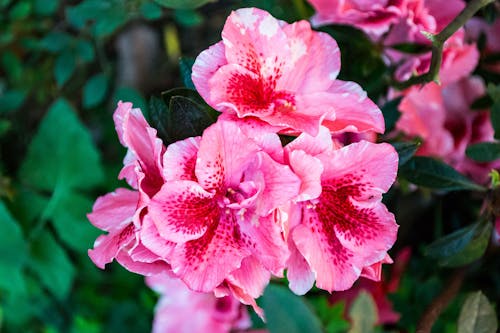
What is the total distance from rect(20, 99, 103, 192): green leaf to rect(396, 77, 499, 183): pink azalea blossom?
0.63m

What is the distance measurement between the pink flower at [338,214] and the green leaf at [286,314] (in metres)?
0.03


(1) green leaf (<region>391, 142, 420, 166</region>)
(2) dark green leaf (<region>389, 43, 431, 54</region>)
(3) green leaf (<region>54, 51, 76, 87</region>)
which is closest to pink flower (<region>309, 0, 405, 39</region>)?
(2) dark green leaf (<region>389, 43, 431, 54</region>)

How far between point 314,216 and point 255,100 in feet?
0.43

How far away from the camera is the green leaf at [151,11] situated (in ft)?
3.00

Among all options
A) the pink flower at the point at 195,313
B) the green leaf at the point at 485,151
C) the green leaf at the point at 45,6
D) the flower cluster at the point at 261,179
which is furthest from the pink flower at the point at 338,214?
the green leaf at the point at 45,6

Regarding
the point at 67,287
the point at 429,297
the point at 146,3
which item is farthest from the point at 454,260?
the point at 67,287

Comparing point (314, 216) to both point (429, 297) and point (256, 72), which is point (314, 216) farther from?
point (429, 297)

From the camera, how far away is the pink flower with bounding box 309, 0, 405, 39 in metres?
0.75

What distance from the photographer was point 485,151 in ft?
2.52

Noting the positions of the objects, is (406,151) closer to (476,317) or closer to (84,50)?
(476,317)

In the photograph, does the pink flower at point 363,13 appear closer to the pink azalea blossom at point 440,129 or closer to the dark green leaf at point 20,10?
the pink azalea blossom at point 440,129

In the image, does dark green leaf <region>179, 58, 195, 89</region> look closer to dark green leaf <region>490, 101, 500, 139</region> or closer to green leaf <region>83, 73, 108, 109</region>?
dark green leaf <region>490, 101, 500, 139</region>

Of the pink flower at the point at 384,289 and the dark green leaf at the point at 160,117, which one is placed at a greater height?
the dark green leaf at the point at 160,117

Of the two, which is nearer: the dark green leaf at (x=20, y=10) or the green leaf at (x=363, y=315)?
the green leaf at (x=363, y=315)
